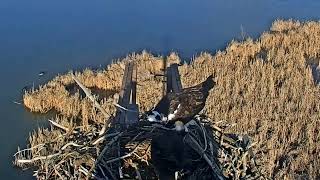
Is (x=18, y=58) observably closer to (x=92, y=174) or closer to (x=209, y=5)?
(x=209, y=5)

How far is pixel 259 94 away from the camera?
7578mm

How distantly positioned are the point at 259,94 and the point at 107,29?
3.90 meters

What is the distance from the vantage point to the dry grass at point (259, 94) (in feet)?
18.9

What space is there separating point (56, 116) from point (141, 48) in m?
3.11

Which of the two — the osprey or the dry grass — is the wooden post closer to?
the osprey

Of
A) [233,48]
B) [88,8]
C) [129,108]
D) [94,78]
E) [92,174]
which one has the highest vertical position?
[88,8]

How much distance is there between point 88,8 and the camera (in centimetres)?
1142

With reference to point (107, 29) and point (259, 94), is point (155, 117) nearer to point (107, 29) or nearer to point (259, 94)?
point (259, 94)

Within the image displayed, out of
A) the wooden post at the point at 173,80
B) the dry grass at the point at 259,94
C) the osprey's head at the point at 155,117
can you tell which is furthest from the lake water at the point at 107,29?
the osprey's head at the point at 155,117

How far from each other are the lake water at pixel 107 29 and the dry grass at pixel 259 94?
46 cm

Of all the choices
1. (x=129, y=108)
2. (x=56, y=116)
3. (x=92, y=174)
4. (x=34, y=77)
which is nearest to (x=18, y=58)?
(x=34, y=77)

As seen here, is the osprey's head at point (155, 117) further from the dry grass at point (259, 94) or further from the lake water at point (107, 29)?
the lake water at point (107, 29)

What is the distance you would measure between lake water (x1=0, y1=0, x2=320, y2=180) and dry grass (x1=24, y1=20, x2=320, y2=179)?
46 cm

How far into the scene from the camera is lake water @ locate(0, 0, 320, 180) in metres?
8.74
